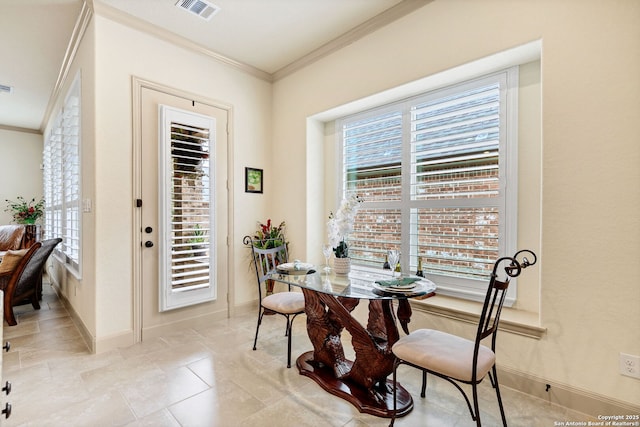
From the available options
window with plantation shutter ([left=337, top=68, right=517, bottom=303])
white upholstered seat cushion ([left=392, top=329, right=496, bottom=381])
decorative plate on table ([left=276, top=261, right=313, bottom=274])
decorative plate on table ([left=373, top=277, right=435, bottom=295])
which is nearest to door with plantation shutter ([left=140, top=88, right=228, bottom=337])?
decorative plate on table ([left=276, top=261, right=313, bottom=274])

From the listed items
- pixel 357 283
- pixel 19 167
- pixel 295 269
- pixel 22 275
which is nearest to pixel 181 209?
pixel 295 269

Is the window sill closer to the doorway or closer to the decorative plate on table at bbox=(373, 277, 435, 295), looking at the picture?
the decorative plate on table at bbox=(373, 277, 435, 295)

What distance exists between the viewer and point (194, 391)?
2135 mm

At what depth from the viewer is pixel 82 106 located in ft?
9.98

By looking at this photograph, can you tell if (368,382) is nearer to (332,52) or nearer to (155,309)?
(155,309)

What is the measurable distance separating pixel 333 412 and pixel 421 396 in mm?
600

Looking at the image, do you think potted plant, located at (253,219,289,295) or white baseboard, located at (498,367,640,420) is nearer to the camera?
white baseboard, located at (498,367,640,420)

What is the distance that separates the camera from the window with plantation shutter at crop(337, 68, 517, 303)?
246 centimetres

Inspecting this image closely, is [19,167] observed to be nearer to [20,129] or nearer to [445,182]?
[20,129]

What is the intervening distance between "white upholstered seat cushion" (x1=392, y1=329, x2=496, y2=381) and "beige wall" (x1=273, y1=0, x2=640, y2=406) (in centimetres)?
65

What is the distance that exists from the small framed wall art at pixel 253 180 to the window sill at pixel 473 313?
2255 mm

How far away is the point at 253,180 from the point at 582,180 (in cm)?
310

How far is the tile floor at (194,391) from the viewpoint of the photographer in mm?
1843

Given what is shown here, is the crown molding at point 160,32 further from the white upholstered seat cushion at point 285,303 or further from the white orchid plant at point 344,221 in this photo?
the white upholstered seat cushion at point 285,303
